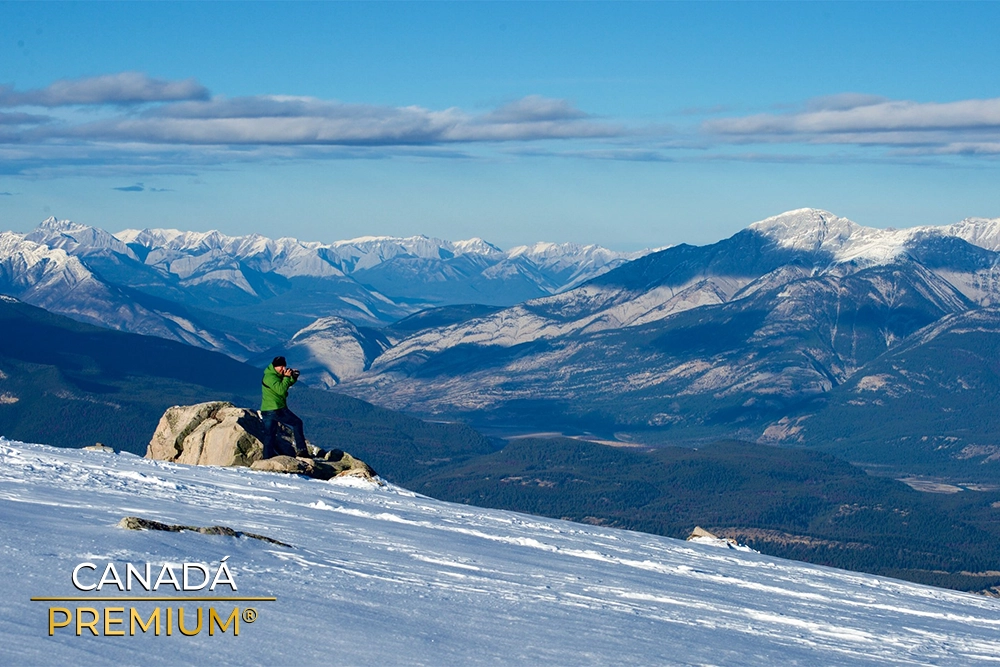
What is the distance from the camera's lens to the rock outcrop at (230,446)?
164 ft

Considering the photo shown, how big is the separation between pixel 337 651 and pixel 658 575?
56.5 feet

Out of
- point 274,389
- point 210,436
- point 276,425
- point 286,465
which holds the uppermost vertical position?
point 274,389

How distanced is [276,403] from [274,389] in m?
1.08

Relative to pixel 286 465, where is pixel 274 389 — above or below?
above

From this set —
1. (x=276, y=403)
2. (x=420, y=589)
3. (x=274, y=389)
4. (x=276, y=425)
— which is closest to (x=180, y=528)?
(x=420, y=589)

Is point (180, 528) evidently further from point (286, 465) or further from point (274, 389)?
point (286, 465)

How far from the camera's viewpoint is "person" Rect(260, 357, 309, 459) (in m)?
46.2

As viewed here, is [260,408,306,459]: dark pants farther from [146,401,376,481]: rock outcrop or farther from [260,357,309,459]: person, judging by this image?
[146,401,376,481]: rock outcrop

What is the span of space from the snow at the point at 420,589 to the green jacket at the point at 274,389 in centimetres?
415

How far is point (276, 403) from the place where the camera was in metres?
Answer: 47.4

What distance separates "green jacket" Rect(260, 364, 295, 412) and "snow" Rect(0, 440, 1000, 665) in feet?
13.6

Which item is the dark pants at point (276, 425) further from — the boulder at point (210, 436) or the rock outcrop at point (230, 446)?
the boulder at point (210, 436)

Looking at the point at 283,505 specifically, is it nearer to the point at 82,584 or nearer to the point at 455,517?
the point at 455,517

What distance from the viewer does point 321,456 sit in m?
55.4
